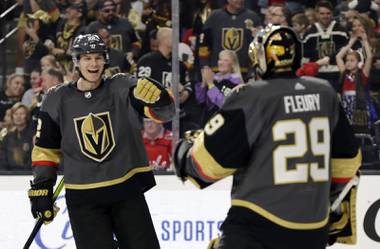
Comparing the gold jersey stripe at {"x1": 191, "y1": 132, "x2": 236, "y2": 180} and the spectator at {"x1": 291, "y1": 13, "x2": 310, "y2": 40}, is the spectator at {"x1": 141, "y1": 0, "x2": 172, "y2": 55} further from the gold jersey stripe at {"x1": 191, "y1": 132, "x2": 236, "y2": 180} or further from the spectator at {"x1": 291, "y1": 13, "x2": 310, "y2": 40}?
the gold jersey stripe at {"x1": 191, "y1": 132, "x2": 236, "y2": 180}

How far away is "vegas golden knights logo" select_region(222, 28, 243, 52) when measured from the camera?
7.34 m

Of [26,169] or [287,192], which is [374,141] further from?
[287,192]

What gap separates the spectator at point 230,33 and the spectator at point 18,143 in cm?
129

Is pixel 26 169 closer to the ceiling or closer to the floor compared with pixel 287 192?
closer to the floor

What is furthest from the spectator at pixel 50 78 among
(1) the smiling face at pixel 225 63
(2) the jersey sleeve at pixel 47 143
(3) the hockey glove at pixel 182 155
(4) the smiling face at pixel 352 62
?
(3) the hockey glove at pixel 182 155

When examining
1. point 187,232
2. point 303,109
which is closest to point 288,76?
point 303,109

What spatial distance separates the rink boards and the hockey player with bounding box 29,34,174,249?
1.74m

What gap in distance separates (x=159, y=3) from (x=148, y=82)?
9.00ft

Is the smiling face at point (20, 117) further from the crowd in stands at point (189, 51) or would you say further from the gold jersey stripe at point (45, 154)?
the gold jersey stripe at point (45, 154)

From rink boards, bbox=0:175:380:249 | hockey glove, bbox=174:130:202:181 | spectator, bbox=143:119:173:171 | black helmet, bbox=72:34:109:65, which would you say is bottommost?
rink boards, bbox=0:175:380:249

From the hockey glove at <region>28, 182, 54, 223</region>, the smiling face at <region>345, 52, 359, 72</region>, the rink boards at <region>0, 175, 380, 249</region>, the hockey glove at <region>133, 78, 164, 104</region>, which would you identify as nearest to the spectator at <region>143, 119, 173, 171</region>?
the rink boards at <region>0, 175, 380, 249</region>

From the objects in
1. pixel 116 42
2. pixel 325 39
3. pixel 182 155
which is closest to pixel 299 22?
pixel 325 39

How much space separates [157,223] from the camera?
6637 millimetres

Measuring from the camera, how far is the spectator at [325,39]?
277 inches
